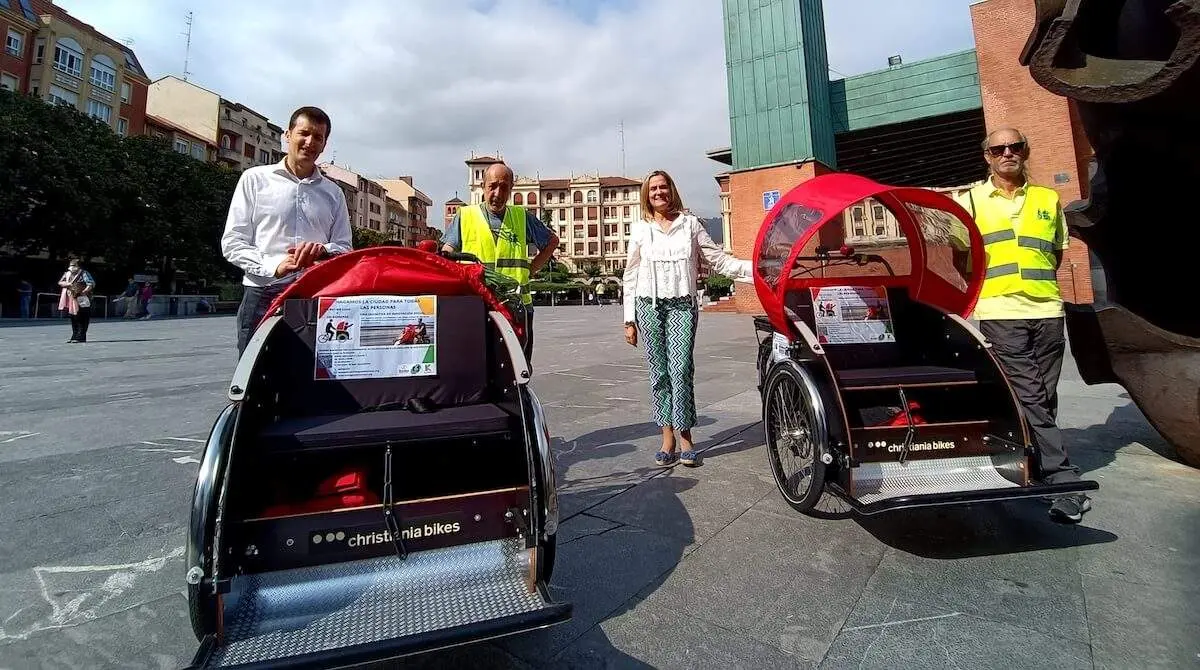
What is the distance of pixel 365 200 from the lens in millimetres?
67312

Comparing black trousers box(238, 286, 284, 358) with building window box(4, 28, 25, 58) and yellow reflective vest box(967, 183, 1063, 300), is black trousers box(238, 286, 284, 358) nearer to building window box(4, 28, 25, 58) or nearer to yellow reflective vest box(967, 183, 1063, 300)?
yellow reflective vest box(967, 183, 1063, 300)

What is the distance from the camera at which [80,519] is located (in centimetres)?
262

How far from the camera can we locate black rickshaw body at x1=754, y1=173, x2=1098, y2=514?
7.72ft

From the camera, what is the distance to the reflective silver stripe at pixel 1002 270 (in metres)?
2.86

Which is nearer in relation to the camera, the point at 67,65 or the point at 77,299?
the point at 77,299

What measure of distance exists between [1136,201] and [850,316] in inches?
64.5

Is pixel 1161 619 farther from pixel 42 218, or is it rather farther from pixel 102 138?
pixel 102 138

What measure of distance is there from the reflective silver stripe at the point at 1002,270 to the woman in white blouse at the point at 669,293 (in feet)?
4.44

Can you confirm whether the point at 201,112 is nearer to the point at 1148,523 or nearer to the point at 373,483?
the point at 373,483

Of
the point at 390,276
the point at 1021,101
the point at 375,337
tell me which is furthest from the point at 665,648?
the point at 1021,101

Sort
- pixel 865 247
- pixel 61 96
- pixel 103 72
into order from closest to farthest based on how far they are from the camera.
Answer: pixel 865 247 → pixel 61 96 → pixel 103 72

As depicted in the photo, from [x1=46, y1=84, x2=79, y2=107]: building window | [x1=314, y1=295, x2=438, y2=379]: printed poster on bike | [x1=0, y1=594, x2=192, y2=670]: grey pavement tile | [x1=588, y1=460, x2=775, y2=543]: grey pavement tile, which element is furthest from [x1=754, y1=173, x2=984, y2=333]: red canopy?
[x1=46, y1=84, x2=79, y2=107]: building window

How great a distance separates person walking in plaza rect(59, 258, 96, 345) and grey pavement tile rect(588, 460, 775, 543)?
14415 millimetres

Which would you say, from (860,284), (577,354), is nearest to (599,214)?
(577,354)
